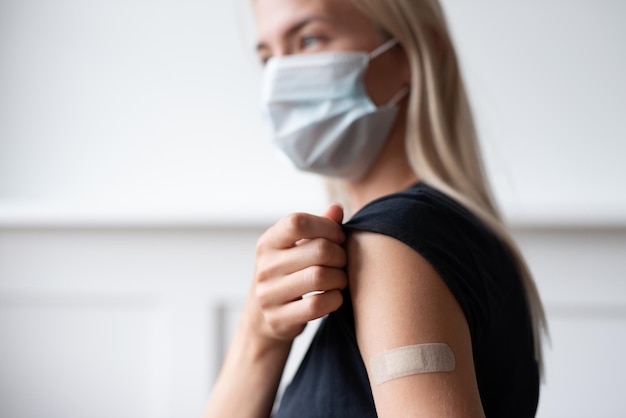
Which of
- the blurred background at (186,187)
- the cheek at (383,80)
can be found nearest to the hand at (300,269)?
the cheek at (383,80)

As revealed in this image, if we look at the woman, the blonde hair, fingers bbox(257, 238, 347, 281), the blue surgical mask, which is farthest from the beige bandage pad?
the blue surgical mask

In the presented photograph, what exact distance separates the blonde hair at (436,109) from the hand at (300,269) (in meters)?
0.26

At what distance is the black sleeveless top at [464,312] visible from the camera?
0.70m

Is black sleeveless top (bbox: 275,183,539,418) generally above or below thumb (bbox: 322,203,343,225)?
below

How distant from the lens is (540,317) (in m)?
0.98

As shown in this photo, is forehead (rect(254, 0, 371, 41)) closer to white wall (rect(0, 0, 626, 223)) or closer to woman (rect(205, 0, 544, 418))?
woman (rect(205, 0, 544, 418))

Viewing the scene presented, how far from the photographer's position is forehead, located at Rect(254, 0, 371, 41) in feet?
3.24

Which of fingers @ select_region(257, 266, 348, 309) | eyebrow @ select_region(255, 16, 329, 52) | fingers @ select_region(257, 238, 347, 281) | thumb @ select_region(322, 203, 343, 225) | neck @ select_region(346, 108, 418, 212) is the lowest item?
fingers @ select_region(257, 266, 348, 309)

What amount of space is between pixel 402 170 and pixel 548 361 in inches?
45.1

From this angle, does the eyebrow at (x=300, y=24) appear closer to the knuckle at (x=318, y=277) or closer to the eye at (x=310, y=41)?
the eye at (x=310, y=41)

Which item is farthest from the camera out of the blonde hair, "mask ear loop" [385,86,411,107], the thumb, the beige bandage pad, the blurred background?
the blurred background

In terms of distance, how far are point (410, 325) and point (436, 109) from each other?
1.38 feet

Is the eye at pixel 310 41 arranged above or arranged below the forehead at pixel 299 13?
below

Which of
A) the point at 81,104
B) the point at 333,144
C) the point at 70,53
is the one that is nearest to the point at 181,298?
the point at 81,104
